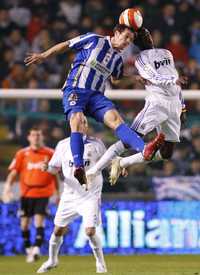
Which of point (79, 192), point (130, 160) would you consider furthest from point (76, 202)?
point (130, 160)

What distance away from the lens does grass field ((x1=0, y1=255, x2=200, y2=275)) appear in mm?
13727

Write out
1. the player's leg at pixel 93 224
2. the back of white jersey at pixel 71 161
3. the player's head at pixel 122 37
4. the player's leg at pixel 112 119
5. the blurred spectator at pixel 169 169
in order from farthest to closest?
the blurred spectator at pixel 169 169 < the back of white jersey at pixel 71 161 < the player's leg at pixel 93 224 < the player's head at pixel 122 37 < the player's leg at pixel 112 119

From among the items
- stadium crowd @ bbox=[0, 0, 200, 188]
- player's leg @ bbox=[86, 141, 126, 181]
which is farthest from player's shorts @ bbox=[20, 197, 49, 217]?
player's leg @ bbox=[86, 141, 126, 181]

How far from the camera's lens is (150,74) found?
12.8 meters

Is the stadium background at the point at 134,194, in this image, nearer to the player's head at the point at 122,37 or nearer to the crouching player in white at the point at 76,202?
the crouching player in white at the point at 76,202

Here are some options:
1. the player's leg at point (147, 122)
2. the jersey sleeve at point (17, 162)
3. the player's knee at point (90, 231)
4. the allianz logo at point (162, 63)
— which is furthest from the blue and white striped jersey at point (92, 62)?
the jersey sleeve at point (17, 162)

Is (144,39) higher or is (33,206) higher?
(144,39)

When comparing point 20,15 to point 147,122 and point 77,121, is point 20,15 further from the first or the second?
point 77,121

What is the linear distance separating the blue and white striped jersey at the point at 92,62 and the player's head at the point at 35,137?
372cm

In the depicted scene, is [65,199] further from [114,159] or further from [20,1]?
[20,1]

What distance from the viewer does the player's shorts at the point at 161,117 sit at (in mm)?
12969

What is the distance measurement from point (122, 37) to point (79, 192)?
7.55ft

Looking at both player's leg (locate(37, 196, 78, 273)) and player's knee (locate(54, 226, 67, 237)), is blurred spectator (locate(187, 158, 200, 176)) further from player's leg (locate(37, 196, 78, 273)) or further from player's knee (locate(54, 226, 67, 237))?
player's knee (locate(54, 226, 67, 237))

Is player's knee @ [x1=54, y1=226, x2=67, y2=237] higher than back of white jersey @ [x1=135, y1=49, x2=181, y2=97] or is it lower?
lower
